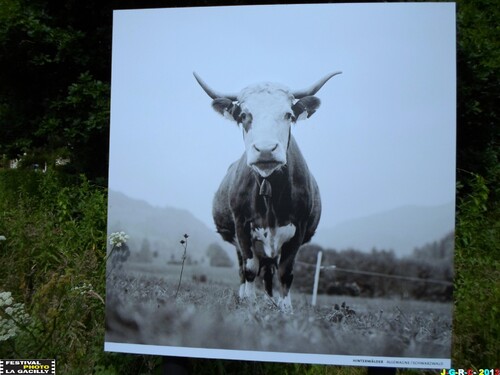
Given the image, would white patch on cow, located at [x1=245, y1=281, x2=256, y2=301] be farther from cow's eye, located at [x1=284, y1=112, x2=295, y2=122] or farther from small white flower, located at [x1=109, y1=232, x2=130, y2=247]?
cow's eye, located at [x1=284, y1=112, x2=295, y2=122]

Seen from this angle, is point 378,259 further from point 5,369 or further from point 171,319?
point 5,369

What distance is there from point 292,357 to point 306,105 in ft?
4.97

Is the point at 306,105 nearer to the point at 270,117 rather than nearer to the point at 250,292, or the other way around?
the point at 270,117

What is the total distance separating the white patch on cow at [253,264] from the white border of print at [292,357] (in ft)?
1.65

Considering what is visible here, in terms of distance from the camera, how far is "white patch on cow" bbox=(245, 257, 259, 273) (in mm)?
2969

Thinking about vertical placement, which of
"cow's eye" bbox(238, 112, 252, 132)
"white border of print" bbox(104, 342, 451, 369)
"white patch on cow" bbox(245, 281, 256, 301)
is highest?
"cow's eye" bbox(238, 112, 252, 132)

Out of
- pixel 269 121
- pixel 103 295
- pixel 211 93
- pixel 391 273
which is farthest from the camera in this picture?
pixel 103 295

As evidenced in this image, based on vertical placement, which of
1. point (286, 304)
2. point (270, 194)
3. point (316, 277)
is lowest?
point (286, 304)

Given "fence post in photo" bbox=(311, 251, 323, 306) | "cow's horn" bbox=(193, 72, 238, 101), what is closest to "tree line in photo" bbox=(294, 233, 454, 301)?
"fence post in photo" bbox=(311, 251, 323, 306)

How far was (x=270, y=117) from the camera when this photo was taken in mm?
2920

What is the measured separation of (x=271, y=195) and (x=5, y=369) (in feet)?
7.73

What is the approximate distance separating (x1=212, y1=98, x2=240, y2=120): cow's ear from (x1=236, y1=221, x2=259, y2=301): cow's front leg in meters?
0.67

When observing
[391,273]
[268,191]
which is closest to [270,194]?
[268,191]

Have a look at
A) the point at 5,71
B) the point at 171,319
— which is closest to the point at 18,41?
the point at 5,71
